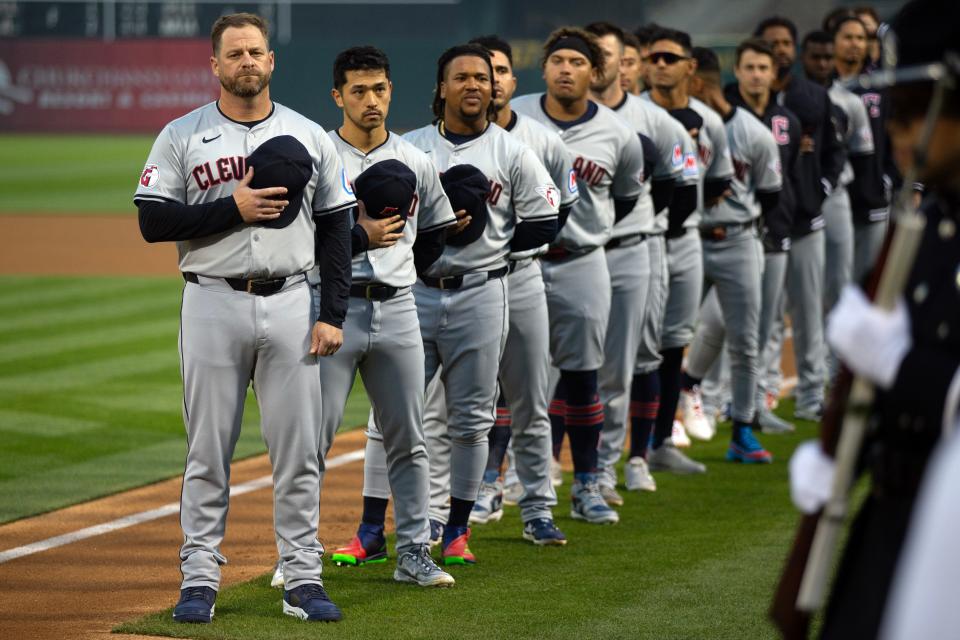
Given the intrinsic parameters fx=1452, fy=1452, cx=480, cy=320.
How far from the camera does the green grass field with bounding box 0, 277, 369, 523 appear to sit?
7249 mm

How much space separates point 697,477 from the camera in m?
7.52

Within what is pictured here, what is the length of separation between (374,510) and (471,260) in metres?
1.04

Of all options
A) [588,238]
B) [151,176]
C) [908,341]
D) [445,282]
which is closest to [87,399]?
[588,238]

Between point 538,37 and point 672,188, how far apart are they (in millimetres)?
20494

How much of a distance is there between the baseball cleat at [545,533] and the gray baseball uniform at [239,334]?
4.48 ft

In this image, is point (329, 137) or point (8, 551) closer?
point (329, 137)

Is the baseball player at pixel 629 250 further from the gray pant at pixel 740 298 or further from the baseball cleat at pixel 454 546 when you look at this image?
the baseball cleat at pixel 454 546

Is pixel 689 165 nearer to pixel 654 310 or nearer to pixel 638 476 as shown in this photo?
pixel 654 310

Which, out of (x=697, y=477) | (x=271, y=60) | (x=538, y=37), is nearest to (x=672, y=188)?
(x=697, y=477)

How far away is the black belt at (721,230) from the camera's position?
26.1 feet

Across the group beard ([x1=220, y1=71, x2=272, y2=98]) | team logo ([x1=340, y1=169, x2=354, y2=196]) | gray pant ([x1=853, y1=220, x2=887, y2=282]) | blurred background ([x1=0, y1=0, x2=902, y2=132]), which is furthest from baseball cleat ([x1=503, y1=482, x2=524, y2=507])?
blurred background ([x1=0, y1=0, x2=902, y2=132])

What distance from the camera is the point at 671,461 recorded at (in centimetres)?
765

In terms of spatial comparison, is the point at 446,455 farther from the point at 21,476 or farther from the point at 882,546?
the point at 882,546

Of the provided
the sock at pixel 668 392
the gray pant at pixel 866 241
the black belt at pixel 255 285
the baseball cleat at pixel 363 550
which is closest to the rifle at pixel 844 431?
the black belt at pixel 255 285
